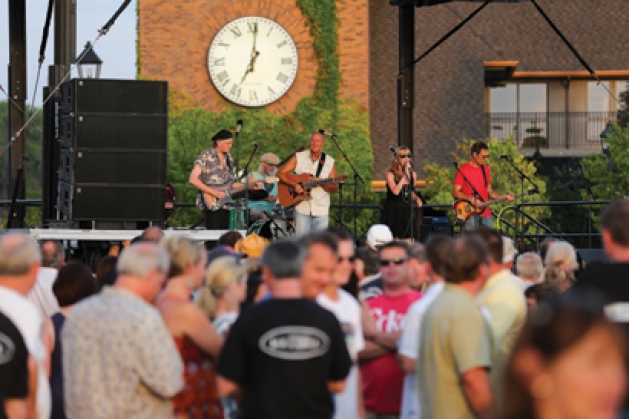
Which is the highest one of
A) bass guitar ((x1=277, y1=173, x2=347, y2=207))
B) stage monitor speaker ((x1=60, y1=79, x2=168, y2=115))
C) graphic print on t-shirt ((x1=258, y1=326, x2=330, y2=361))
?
stage monitor speaker ((x1=60, y1=79, x2=168, y2=115))

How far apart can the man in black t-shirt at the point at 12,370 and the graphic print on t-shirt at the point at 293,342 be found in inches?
40.8

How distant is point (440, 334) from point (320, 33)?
69.0 ft

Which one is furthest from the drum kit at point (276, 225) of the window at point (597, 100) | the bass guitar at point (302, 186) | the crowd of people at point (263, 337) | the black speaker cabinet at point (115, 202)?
the window at point (597, 100)

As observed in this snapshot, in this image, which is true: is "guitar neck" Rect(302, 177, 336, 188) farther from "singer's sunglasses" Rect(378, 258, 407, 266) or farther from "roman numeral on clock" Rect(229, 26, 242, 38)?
"roman numeral on clock" Rect(229, 26, 242, 38)

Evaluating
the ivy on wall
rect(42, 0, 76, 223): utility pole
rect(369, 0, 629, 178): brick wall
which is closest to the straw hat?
rect(42, 0, 76, 223): utility pole

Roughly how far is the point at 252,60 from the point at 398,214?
12267mm

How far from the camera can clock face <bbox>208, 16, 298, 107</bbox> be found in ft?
83.7

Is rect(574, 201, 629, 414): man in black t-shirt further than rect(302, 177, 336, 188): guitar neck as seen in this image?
No

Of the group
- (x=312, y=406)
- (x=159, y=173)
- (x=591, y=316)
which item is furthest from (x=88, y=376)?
(x=159, y=173)

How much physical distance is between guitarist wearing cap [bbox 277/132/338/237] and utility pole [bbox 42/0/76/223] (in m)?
2.79

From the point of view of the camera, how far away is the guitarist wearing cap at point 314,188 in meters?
13.6

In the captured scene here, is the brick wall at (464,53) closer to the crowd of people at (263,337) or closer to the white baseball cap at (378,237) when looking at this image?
the white baseball cap at (378,237)

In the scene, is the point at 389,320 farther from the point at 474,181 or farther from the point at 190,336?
the point at 474,181

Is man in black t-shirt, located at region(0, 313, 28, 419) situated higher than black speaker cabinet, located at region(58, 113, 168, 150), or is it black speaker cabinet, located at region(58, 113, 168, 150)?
black speaker cabinet, located at region(58, 113, 168, 150)
